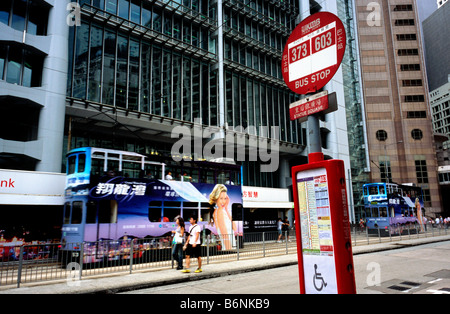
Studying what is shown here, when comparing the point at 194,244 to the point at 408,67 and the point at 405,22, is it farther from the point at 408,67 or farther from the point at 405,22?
the point at 405,22

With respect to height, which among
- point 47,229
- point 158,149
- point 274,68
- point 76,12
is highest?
point 274,68

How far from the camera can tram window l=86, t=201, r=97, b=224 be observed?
12.7 m

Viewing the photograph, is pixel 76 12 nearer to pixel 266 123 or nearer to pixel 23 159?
pixel 23 159

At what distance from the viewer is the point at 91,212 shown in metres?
12.9

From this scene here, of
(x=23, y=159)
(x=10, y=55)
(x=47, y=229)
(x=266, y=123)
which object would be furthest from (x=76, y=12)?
(x=266, y=123)

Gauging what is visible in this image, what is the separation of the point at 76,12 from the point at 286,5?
2700cm

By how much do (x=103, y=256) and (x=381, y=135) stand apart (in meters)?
61.3

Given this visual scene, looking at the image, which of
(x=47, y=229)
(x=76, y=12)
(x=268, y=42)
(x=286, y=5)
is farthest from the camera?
(x=286, y=5)

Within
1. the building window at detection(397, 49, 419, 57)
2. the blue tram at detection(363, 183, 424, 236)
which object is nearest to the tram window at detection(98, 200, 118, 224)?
the blue tram at detection(363, 183, 424, 236)

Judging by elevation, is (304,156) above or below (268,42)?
below

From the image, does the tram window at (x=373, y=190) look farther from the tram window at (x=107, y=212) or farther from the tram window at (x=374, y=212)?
the tram window at (x=107, y=212)

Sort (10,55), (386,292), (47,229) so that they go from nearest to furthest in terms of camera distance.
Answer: (386,292) < (47,229) < (10,55)

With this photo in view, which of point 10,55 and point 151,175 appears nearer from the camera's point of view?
point 151,175

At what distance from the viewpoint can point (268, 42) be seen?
37.6m
